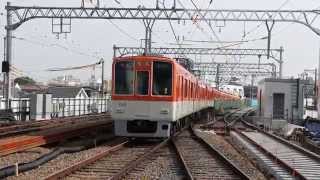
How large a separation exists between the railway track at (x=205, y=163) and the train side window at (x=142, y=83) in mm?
1901

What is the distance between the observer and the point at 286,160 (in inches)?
576

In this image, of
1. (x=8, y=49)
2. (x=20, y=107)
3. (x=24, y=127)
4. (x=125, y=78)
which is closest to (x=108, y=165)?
(x=125, y=78)

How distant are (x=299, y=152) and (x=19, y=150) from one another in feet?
25.2

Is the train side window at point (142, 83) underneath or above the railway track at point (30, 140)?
above

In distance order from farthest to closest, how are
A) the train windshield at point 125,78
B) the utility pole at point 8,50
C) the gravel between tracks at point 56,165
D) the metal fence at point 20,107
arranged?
the metal fence at point 20,107 < the utility pole at point 8,50 < the train windshield at point 125,78 < the gravel between tracks at point 56,165

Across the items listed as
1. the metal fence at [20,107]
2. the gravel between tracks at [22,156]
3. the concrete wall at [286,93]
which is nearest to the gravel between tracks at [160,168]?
the gravel between tracks at [22,156]

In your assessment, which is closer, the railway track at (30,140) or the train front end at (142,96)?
the railway track at (30,140)

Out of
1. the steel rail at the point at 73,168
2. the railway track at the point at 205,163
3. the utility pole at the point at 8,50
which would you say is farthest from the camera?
the utility pole at the point at 8,50

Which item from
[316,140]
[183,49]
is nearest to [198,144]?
[316,140]

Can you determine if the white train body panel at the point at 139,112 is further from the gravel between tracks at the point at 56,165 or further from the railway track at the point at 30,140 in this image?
the gravel between tracks at the point at 56,165

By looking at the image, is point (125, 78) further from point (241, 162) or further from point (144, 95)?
point (241, 162)

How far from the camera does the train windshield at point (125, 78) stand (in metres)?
18.0

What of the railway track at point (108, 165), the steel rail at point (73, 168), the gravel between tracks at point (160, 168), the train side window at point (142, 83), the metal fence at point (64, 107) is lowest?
the gravel between tracks at point (160, 168)

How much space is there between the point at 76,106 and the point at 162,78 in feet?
85.8
